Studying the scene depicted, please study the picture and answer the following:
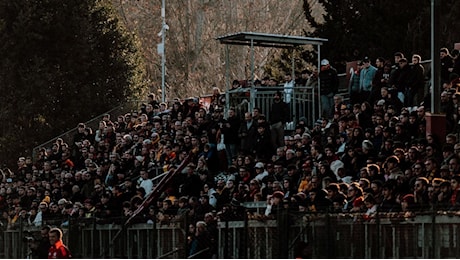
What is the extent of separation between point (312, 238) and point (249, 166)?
7.32 meters

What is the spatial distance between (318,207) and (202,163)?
8.07m

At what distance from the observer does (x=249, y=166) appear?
27.8 meters

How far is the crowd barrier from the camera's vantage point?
737 inches

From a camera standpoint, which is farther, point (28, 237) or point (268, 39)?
point (268, 39)

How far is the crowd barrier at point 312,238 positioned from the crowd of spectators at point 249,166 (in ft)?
0.89

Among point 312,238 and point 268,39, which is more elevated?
point 268,39

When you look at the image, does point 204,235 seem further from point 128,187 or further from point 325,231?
point 128,187

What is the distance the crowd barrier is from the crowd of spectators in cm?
27

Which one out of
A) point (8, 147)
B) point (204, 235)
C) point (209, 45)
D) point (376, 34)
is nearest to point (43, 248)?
point (204, 235)

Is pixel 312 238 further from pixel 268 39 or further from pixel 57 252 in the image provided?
pixel 268 39

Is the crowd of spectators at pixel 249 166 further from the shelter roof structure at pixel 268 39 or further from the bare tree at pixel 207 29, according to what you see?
the bare tree at pixel 207 29

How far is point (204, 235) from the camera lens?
22.5 m

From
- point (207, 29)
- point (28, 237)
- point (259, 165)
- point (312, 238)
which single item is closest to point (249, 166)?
point (259, 165)

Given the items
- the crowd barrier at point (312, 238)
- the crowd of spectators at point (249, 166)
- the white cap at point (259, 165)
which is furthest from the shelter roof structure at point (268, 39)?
the crowd barrier at point (312, 238)
